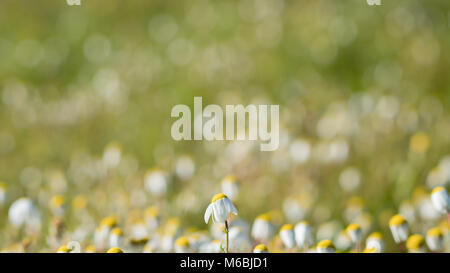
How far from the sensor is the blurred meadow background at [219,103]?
10.2 feet

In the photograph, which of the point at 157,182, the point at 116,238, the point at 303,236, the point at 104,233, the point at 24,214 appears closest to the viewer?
the point at 303,236

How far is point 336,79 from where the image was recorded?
528 centimetres

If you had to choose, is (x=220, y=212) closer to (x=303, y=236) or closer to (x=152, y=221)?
(x=303, y=236)

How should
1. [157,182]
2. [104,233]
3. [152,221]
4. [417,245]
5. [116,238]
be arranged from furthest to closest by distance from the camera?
1. [157,182]
2. [152,221]
3. [104,233]
4. [116,238]
5. [417,245]

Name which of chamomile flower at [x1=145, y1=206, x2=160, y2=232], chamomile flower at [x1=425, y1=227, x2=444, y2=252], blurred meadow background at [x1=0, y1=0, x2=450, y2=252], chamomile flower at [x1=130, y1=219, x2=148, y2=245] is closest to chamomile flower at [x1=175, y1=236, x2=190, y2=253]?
blurred meadow background at [x1=0, y1=0, x2=450, y2=252]

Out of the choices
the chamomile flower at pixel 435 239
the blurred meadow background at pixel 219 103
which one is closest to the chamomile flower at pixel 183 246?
the blurred meadow background at pixel 219 103

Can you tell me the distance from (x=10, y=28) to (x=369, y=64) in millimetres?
5167

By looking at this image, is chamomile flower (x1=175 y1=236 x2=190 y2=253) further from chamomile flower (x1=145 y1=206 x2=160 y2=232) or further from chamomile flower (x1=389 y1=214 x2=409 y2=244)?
chamomile flower (x1=389 y1=214 x2=409 y2=244)

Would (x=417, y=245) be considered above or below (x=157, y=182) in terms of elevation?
below

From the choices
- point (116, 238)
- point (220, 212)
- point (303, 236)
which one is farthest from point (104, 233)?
point (303, 236)

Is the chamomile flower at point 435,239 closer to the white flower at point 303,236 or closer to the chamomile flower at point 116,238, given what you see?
the white flower at point 303,236

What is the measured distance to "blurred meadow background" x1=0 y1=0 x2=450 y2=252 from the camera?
3.12 meters

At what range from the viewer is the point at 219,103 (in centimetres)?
507
